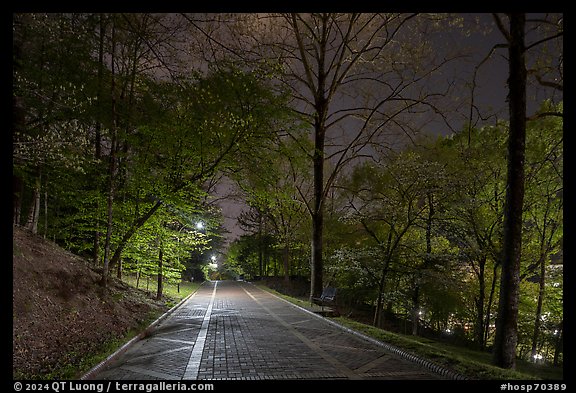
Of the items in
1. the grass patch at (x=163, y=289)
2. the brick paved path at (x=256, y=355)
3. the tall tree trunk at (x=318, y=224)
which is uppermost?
the tall tree trunk at (x=318, y=224)

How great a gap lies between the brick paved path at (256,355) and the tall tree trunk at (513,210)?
2.48 meters

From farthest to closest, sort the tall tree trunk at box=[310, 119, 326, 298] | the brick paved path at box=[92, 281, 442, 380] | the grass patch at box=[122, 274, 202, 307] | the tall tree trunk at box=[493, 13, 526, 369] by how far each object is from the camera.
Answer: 1. the grass patch at box=[122, 274, 202, 307]
2. the tall tree trunk at box=[310, 119, 326, 298]
3. the tall tree trunk at box=[493, 13, 526, 369]
4. the brick paved path at box=[92, 281, 442, 380]

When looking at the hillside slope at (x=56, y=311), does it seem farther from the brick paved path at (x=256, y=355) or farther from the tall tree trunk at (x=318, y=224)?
the tall tree trunk at (x=318, y=224)

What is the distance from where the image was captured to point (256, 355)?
762 cm

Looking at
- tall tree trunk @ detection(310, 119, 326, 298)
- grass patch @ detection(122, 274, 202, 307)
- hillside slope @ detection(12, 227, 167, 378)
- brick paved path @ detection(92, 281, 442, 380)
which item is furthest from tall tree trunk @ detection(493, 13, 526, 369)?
grass patch @ detection(122, 274, 202, 307)

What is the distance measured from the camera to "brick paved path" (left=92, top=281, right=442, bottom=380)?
20.6ft

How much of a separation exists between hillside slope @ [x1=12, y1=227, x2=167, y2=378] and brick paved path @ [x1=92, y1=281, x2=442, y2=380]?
0.98m

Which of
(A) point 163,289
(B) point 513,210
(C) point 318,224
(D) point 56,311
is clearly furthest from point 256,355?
(A) point 163,289

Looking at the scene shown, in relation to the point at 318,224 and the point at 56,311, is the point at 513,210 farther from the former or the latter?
the point at 56,311

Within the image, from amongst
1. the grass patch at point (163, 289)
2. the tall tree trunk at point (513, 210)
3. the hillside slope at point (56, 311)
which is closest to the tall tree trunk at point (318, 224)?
the grass patch at point (163, 289)

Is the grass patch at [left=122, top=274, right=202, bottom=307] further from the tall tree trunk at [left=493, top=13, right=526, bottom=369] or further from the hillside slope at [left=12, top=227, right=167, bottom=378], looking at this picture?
the tall tree trunk at [left=493, top=13, right=526, bottom=369]

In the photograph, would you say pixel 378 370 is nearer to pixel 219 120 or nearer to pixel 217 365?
pixel 217 365

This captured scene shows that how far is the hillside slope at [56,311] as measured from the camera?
6664mm
